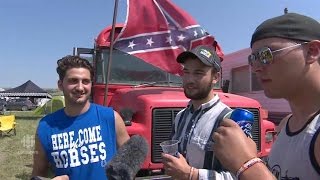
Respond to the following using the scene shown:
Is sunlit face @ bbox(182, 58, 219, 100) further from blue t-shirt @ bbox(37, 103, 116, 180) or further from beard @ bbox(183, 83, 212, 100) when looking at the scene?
blue t-shirt @ bbox(37, 103, 116, 180)

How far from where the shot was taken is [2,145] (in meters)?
11.6

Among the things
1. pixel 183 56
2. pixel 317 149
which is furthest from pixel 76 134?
pixel 317 149

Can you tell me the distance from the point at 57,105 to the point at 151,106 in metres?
6.86

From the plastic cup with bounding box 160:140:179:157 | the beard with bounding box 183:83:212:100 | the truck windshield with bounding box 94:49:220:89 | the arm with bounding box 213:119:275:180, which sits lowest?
the plastic cup with bounding box 160:140:179:157

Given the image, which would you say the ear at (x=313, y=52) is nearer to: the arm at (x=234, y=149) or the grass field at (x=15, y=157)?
the arm at (x=234, y=149)

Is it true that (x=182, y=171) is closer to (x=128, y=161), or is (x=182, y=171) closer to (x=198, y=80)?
(x=128, y=161)

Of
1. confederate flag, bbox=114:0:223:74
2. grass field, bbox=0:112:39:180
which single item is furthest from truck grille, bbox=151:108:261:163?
grass field, bbox=0:112:39:180

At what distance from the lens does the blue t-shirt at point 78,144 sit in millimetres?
2371

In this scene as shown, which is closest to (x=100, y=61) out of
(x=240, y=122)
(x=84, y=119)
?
(x=84, y=119)

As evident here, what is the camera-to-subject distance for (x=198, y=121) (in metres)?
2.31

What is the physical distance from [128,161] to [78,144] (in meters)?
0.53

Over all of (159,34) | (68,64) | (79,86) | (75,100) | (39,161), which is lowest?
(39,161)

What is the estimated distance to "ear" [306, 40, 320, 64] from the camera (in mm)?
1251

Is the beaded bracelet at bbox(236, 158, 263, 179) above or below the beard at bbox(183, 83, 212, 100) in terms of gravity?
below
